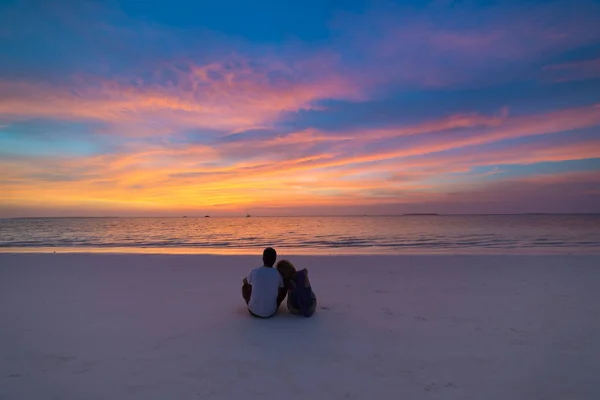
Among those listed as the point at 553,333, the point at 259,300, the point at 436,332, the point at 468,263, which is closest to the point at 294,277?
the point at 259,300

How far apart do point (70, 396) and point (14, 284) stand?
7.96 meters

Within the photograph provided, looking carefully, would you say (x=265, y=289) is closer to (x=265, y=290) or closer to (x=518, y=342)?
(x=265, y=290)

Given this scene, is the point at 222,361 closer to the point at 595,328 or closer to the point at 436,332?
the point at 436,332

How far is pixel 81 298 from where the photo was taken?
824 centimetres

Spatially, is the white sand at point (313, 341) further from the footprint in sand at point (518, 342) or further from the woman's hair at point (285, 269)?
the woman's hair at point (285, 269)

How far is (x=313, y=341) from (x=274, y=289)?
1.29 m

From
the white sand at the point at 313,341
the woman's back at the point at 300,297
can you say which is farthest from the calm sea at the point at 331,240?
the woman's back at the point at 300,297

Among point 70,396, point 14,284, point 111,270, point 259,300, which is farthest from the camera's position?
point 111,270

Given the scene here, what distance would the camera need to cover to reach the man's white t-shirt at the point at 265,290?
21.1 feet

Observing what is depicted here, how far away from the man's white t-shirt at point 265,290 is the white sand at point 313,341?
249 millimetres

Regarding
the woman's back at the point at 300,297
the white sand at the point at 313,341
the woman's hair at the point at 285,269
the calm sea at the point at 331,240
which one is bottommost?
the calm sea at the point at 331,240

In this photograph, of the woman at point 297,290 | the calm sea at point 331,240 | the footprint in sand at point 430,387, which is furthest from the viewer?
→ the calm sea at point 331,240

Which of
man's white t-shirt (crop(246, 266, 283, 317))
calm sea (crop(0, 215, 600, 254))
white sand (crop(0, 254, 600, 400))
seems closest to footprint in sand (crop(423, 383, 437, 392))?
white sand (crop(0, 254, 600, 400))

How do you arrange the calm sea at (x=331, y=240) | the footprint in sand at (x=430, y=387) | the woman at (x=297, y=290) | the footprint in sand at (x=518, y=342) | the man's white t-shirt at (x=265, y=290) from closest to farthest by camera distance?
the footprint in sand at (x=430, y=387) → the footprint in sand at (x=518, y=342) → the man's white t-shirt at (x=265, y=290) → the woman at (x=297, y=290) → the calm sea at (x=331, y=240)
